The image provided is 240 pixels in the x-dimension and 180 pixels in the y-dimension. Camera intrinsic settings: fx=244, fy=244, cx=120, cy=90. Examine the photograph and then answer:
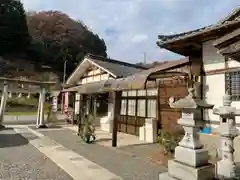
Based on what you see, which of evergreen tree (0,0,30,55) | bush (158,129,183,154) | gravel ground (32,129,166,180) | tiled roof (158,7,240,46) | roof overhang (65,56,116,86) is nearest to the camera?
gravel ground (32,129,166,180)

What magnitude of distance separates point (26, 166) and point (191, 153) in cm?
463

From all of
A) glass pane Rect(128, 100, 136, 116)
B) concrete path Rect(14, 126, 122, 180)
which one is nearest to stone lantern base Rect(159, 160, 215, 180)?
concrete path Rect(14, 126, 122, 180)

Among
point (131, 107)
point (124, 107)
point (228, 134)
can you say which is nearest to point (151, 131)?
point (131, 107)

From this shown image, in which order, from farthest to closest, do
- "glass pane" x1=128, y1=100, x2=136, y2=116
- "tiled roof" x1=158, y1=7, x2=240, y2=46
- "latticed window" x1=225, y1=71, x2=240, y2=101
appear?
"glass pane" x1=128, y1=100, x2=136, y2=116, "latticed window" x1=225, y1=71, x2=240, y2=101, "tiled roof" x1=158, y1=7, x2=240, y2=46

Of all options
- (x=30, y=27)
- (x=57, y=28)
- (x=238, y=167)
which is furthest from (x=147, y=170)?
(x=30, y=27)

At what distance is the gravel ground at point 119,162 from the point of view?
6133 mm

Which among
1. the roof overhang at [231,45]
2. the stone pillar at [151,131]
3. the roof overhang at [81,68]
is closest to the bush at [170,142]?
the stone pillar at [151,131]

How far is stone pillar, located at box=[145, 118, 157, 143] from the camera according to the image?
11055 mm

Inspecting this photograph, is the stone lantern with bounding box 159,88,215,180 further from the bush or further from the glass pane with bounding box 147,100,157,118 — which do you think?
the glass pane with bounding box 147,100,157,118

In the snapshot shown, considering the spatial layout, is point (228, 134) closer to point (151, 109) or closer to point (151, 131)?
point (151, 131)

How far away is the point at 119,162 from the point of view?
7418 millimetres

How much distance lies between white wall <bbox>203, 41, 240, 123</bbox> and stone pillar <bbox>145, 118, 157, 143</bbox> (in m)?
3.40

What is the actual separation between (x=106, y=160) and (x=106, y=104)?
29.9 feet

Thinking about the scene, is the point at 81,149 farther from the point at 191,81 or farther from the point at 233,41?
the point at 233,41
